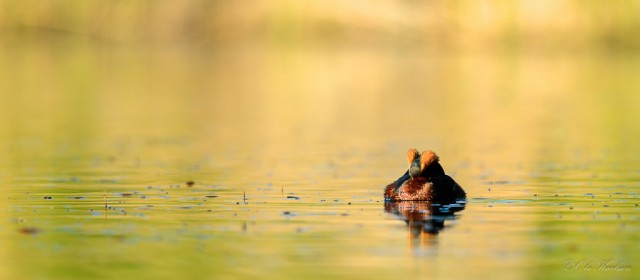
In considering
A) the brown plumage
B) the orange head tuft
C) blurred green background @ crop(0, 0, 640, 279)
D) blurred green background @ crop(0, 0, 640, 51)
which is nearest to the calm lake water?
blurred green background @ crop(0, 0, 640, 279)

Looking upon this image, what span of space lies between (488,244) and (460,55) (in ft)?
329

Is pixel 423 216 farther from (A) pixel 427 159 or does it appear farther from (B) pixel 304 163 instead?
(B) pixel 304 163

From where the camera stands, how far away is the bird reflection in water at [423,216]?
21125 mm

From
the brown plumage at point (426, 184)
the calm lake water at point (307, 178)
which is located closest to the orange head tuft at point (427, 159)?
the brown plumage at point (426, 184)

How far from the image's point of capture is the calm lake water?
19219 millimetres

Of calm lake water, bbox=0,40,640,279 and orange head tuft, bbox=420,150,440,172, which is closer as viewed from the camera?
calm lake water, bbox=0,40,640,279

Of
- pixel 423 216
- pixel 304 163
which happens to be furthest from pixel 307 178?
pixel 423 216

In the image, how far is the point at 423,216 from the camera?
77.9 ft

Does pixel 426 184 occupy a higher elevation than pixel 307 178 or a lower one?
lower

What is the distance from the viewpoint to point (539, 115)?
177ft

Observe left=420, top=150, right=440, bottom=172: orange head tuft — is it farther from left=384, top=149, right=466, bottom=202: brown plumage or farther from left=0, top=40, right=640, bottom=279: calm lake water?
left=0, top=40, right=640, bottom=279: calm lake water

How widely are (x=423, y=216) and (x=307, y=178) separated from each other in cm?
704

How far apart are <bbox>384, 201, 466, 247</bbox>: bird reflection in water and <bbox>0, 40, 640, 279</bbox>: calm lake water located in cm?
11

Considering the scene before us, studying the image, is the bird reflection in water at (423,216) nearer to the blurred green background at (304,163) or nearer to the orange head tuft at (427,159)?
the blurred green background at (304,163)
